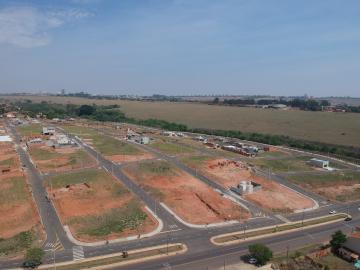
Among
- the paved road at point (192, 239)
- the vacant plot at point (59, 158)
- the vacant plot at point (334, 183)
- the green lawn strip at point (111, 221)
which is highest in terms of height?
the vacant plot at point (59, 158)

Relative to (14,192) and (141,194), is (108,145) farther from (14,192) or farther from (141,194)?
(141,194)

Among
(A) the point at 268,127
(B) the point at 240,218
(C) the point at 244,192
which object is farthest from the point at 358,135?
(B) the point at 240,218

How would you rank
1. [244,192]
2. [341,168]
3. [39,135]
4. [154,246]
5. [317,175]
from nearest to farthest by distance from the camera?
1. [154,246]
2. [244,192]
3. [317,175]
4. [341,168]
5. [39,135]

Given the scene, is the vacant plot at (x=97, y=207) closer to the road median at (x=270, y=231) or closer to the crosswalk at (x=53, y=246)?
the crosswalk at (x=53, y=246)

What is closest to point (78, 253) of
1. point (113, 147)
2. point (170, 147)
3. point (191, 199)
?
point (191, 199)

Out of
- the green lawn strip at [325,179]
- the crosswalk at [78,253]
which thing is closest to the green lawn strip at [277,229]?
the crosswalk at [78,253]

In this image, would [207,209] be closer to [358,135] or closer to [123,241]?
[123,241]

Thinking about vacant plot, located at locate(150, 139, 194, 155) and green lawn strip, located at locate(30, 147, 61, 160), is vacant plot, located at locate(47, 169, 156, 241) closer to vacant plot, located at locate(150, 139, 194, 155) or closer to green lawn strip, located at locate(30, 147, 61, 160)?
green lawn strip, located at locate(30, 147, 61, 160)
